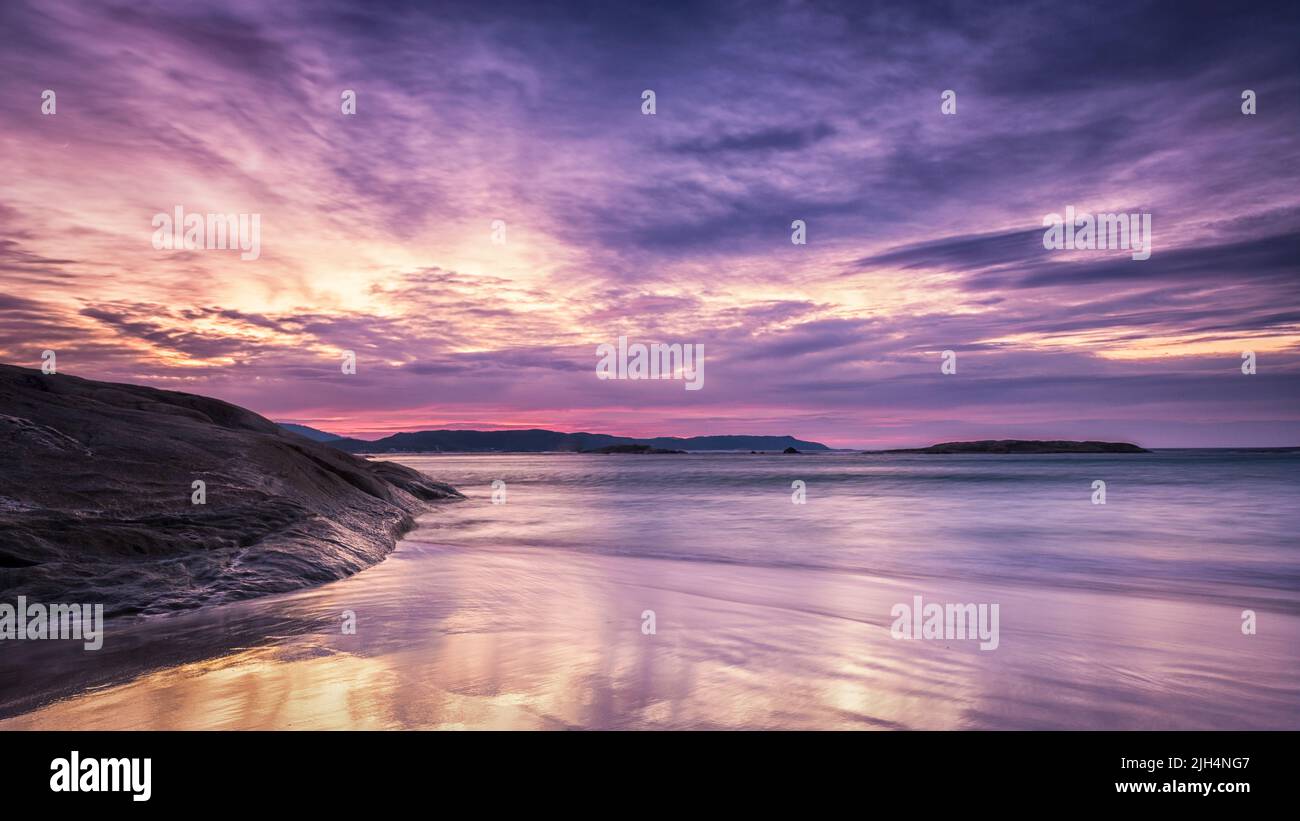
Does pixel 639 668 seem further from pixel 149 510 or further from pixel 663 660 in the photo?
pixel 149 510

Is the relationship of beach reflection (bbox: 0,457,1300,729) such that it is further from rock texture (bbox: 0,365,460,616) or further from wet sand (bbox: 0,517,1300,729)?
rock texture (bbox: 0,365,460,616)

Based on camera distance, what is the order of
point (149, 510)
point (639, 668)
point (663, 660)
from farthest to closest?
point (149, 510) → point (663, 660) → point (639, 668)

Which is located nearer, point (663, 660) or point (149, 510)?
point (663, 660)

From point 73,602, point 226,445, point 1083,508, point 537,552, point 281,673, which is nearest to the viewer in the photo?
point 281,673

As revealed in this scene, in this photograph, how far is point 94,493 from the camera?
691 centimetres

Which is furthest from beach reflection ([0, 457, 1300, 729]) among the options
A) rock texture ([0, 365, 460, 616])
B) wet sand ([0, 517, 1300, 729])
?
rock texture ([0, 365, 460, 616])

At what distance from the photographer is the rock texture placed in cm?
561

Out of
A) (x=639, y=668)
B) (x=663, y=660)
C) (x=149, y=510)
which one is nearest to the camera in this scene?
(x=639, y=668)

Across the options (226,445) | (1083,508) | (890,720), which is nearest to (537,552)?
(226,445)

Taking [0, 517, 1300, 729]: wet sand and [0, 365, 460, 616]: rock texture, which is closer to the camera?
[0, 517, 1300, 729]: wet sand

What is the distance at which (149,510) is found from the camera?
7125 millimetres

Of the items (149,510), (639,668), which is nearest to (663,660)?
(639,668)
